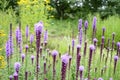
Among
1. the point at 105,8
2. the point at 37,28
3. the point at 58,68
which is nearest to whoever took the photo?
the point at 37,28

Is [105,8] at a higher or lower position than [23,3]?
lower

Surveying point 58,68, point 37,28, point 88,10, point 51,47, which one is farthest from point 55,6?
point 37,28

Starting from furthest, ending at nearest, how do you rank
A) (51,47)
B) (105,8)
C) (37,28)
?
(105,8), (51,47), (37,28)

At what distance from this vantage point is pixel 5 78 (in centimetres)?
402

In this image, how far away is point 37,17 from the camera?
773 centimetres

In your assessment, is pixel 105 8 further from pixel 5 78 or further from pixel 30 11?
pixel 5 78

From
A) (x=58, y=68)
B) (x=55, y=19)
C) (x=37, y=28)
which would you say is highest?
(x=37, y=28)

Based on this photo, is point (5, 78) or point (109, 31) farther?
point (109, 31)

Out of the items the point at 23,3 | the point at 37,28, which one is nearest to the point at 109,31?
the point at 23,3

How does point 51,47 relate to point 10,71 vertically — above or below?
below

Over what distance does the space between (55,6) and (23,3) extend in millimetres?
4688

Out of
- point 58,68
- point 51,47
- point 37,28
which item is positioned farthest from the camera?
point 51,47

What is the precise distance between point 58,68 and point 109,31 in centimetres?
395

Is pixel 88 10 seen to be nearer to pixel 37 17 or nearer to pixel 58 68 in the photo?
pixel 37 17
